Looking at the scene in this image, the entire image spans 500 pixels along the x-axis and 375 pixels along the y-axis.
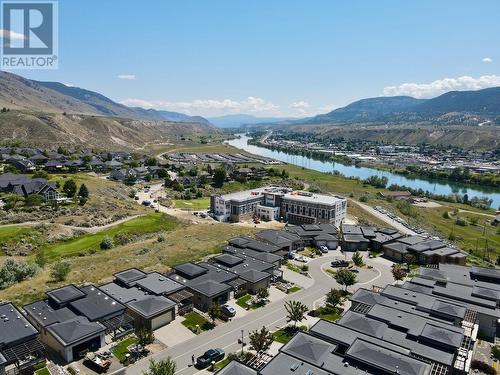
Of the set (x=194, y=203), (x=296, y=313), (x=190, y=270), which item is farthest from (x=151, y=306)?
(x=194, y=203)

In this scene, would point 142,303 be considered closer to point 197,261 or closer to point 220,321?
point 220,321

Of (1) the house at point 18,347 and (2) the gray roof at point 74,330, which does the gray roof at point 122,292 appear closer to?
(2) the gray roof at point 74,330

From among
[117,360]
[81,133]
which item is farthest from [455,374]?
[81,133]

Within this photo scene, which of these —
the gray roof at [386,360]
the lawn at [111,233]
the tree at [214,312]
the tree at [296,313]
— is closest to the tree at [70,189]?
the lawn at [111,233]

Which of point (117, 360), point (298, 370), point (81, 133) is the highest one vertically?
point (81, 133)

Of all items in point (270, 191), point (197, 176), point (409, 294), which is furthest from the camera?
point (197, 176)

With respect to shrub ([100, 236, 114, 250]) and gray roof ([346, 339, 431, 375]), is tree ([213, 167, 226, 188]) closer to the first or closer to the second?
shrub ([100, 236, 114, 250])

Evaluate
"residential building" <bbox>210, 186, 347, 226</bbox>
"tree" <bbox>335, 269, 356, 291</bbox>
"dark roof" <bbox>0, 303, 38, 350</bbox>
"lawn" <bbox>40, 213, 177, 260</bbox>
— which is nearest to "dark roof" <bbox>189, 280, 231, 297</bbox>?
"tree" <bbox>335, 269, 356, 291</bbox>

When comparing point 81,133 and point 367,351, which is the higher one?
point 81,133
